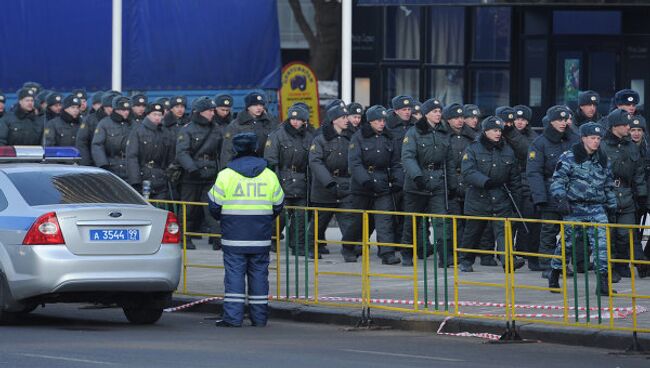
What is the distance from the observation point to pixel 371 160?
854 inches

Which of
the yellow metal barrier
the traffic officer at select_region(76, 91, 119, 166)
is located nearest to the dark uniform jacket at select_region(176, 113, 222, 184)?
the traffic officer at select_region(76, 91, 119, 166)

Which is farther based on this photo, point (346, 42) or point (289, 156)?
point (346, 42)

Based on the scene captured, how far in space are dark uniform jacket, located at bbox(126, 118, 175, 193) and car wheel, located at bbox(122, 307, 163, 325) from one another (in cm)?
705

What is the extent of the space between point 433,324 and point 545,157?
4.30 metres

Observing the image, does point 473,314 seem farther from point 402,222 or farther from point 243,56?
point 243,56

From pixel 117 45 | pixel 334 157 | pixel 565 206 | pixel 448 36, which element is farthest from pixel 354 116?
pixel 448 36

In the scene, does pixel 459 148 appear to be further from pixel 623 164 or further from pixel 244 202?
pixel 244 202

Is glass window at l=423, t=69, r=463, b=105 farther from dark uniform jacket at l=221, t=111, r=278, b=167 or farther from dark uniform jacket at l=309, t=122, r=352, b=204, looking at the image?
dark uniform jacket at l=309, t=122, r=352, b=204

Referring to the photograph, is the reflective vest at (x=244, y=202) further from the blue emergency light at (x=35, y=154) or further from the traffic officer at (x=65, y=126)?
the traffic officer at (x=65, y=126)

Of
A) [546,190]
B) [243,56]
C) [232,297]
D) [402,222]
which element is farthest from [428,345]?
[243,56]

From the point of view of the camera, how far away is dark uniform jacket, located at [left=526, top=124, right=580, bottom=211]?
19797mm

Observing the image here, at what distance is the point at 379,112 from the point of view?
2175 centimetres

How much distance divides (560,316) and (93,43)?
55.6ft

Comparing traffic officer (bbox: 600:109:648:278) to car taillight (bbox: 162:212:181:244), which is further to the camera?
traffic officer (bbox: 600:109:648:278)
